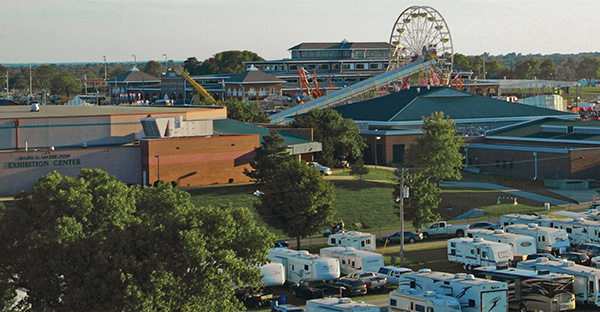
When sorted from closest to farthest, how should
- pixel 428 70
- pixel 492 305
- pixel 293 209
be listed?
1. pixel 492 305
2. pixel 293 209
3. pixel 428 70

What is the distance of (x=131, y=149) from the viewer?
7506cm

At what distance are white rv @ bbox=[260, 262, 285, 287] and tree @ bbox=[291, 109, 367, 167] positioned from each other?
45.9m

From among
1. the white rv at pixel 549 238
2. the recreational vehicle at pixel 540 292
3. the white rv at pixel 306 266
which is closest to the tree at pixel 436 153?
the white rv at pixel 549 238

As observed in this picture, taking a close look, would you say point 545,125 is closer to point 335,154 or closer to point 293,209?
point 335,154

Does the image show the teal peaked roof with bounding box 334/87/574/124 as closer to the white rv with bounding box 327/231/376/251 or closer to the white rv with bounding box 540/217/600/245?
the white rv with bounding box 540/217/600/245

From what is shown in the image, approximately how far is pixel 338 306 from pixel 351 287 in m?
7.69

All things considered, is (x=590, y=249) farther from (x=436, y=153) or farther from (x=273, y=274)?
(x=436, y=153)

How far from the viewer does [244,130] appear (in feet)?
303

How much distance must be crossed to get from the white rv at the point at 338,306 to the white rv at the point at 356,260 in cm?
1097

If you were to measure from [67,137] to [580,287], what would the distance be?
4992cm

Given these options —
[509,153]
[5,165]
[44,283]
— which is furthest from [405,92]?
[44,283]

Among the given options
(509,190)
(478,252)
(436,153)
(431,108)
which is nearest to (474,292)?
(478,252)

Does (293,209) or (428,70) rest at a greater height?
(428,70)

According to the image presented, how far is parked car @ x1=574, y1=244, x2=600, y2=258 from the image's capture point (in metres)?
52.7
